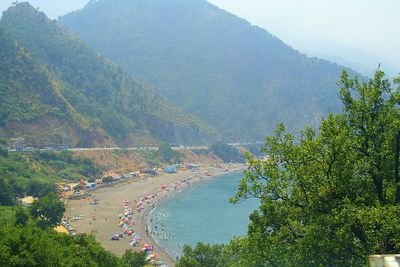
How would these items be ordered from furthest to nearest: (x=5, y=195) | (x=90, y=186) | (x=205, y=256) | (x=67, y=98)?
(x=67, y=98)
(x=90, y=186)
(x=5, y=195)
(x=205, y=256)

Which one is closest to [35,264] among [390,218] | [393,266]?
[390,218]

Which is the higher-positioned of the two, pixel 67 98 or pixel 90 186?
pixel 67 98

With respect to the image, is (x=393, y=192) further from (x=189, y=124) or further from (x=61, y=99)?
(x=189, y=124)

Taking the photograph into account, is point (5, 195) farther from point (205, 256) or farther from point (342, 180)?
point (342, 180)

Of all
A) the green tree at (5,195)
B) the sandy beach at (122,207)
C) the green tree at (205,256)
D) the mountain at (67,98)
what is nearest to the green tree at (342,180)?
the green tree at (205,256)

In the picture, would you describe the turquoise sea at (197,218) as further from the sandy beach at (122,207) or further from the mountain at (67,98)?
the mountain at (67,98)

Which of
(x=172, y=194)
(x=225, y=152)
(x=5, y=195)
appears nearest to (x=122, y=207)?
(x=172, y=194)
